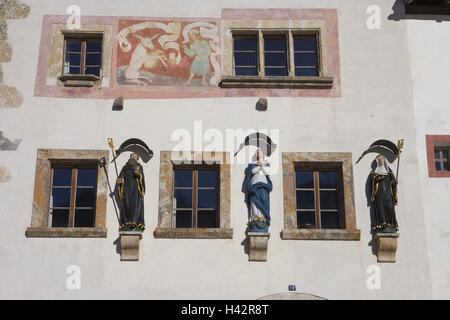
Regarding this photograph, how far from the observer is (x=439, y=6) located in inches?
685

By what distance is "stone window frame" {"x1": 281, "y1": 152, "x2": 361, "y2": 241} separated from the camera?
15617 millimetres

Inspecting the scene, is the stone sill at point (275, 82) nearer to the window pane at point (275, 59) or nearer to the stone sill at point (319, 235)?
the window pane at point (275, 59)

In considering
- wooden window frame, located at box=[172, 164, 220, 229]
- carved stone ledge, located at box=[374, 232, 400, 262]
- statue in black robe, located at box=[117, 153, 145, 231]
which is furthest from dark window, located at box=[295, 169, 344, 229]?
statue in black robe, located at box=[117, 153, 145, 231]

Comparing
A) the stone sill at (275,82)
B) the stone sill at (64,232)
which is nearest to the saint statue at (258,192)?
the stone sill at (275,82)

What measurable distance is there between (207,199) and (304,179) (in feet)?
6.13

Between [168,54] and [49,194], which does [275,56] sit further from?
[49,194]

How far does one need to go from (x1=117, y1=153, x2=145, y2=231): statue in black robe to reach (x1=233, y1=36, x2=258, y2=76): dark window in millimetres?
2795

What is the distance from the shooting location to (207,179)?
16.3 metres

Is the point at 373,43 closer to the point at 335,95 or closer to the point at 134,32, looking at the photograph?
the point at 335,95

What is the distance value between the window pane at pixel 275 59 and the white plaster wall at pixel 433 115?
2.51 meters

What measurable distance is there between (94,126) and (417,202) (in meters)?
6.19

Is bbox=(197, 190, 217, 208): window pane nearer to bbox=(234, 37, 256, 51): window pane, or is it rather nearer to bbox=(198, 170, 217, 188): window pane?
bbox=(198, 170, 217, 188): window pane

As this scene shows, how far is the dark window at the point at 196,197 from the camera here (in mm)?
15969
